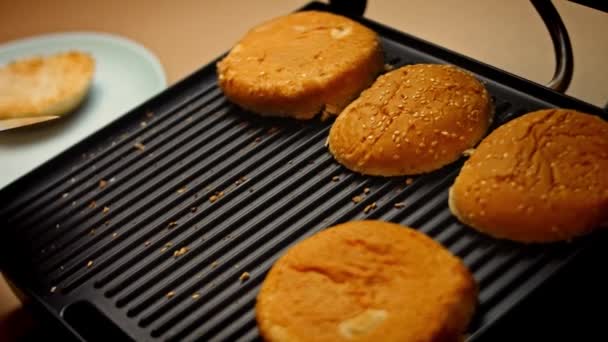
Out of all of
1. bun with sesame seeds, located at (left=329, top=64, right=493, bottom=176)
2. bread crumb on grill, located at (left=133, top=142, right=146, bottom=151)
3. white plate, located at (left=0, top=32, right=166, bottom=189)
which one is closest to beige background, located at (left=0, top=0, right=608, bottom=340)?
Result: white plate, located at (left=0, top=32, right=166, bottom=189)

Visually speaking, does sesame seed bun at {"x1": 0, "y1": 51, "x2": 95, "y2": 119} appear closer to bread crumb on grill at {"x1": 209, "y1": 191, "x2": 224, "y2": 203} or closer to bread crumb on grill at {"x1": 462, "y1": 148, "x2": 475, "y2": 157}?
bread crumb on grill at {"x1": 209, "y1": 191, "x2": 224, "y2": 203}

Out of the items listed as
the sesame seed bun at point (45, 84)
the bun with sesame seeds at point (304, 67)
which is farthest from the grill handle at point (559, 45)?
the sesame seed bun at point (45, 84)

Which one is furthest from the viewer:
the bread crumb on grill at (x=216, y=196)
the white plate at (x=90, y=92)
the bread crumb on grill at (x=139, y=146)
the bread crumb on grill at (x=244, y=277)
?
the white plate at (x=90, y=92)

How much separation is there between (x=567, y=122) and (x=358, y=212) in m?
0.32

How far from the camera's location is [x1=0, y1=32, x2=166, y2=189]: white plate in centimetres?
158

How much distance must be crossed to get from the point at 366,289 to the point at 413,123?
0.30m

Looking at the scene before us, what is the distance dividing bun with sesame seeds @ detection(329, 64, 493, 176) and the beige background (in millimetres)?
465

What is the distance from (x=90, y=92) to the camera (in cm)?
172

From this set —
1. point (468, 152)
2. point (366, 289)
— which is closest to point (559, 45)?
point (468, 152)

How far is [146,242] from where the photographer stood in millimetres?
1147

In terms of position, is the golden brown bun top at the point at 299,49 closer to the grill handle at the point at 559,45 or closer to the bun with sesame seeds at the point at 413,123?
the bun with sesame seeds at the point at 413,123

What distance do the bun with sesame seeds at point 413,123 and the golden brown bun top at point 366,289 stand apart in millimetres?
141

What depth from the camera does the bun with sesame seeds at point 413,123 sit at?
1.11 m

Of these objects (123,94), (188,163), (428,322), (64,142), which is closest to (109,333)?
(188,163)
